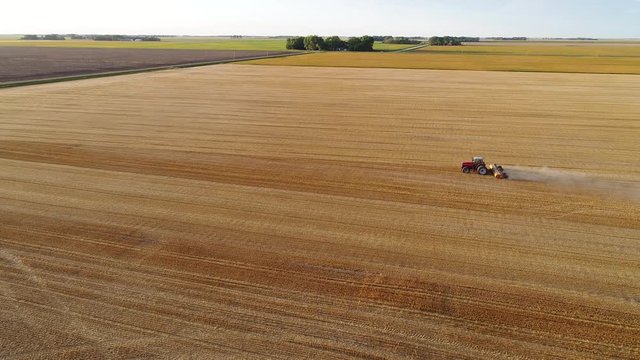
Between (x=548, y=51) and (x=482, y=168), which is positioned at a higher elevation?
(x=548, y=51)

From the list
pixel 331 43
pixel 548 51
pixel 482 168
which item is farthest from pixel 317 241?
pixel 548 51

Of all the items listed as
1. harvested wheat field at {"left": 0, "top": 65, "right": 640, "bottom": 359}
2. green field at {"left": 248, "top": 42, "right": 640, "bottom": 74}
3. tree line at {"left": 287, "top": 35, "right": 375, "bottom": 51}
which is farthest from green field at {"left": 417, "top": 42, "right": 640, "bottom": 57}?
harvested wheat field at {"left": 0, "top": 65, "right": 640, "bottom": 359}

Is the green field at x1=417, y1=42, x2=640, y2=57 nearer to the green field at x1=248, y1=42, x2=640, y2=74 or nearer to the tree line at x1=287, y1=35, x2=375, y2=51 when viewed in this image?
the green field at x1=248, y1=42, x2=640, y2=74

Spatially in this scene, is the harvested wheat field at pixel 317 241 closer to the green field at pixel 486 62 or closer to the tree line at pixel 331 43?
the green field at pixel 486 62

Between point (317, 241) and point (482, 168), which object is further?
point (482, 168)

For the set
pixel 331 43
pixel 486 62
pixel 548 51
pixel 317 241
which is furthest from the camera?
pixel 331 43

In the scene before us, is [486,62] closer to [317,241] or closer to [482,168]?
[482,168]

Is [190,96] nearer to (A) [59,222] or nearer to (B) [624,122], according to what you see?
(A) [59,222]
